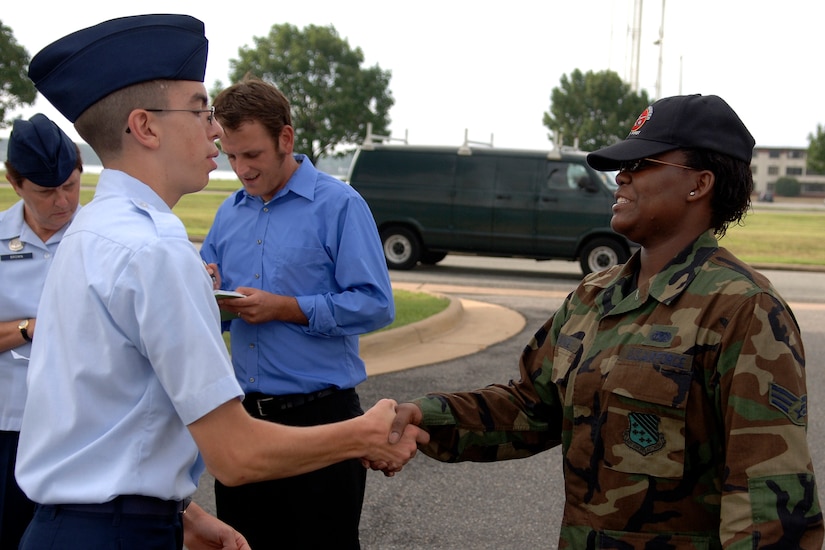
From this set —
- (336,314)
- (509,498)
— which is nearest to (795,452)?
(336,314)

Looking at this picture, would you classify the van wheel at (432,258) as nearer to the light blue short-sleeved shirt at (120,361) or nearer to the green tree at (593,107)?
the light blue short-sleeved shirt at (120,361)

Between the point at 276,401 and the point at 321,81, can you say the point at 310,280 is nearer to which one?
the point at 276,401

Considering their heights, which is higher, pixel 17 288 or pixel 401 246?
pixel 17 288

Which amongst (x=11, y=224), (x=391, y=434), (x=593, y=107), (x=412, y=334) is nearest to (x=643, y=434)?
(x=391, y=434)

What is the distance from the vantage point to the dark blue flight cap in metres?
1.95

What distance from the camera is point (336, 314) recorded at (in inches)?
130

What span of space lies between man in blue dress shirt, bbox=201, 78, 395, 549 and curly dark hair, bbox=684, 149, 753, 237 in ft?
4.63

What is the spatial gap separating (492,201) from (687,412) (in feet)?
44.2

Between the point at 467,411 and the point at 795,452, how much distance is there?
971 mm

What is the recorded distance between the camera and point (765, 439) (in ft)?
6.55

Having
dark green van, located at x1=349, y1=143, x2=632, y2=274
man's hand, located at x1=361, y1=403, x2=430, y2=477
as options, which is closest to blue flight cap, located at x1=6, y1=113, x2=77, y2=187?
man's hand, located at x1=361, y1=403, x2=430, y2=477

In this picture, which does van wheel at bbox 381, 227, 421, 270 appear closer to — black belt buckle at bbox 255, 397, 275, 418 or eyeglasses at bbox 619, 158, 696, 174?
black belt buckle at bbox 255, 397, 275, 418

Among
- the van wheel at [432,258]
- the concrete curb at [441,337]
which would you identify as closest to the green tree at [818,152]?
the van wheel at [432,258]

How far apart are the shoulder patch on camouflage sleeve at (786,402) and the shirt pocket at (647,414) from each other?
189 mm
